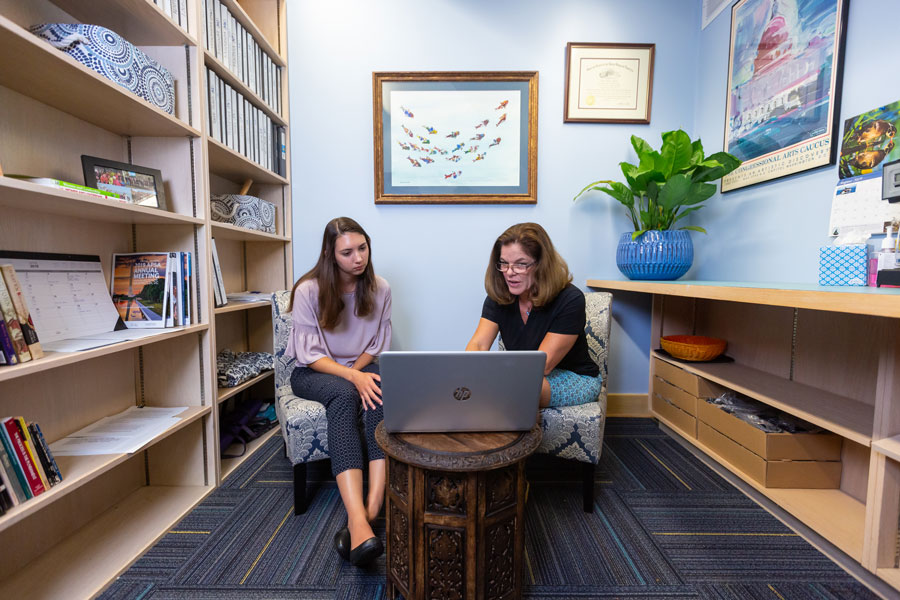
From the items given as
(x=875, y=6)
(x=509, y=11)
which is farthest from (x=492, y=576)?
(x=509, y=11)

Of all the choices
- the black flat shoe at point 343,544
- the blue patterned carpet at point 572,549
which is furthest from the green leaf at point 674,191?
the black flat shoe at point 343,544

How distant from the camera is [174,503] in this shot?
4.42ft

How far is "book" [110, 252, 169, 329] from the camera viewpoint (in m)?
1.28

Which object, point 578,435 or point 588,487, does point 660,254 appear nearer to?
point 578,435

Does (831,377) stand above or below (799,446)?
above

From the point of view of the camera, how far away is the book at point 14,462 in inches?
33.2

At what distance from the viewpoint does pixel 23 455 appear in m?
0.87

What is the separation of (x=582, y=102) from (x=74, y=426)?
2602mm

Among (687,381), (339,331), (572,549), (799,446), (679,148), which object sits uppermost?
(679,148)

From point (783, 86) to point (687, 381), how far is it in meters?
1.30

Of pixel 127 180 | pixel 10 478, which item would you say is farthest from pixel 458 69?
pixel 10 478

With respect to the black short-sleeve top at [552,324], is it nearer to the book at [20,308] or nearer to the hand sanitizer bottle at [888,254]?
the hand sanitizer bottle at [888,254]

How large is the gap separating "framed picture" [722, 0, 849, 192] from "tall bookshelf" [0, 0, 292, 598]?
2.29m

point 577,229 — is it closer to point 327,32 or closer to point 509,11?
point 509,11
